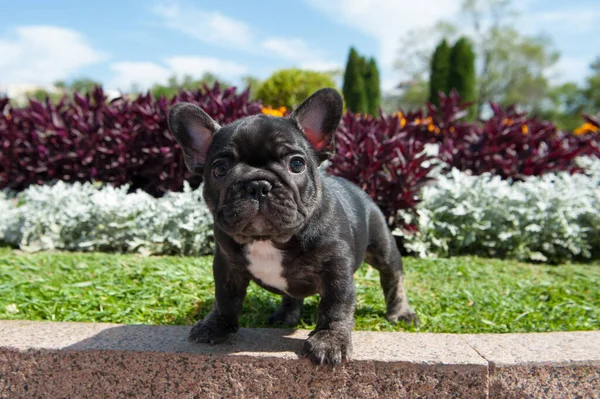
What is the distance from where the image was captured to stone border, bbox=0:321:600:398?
9.60 feet

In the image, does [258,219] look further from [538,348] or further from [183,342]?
[538,348]

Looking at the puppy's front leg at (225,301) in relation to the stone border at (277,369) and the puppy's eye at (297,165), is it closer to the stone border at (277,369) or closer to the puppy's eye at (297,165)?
the stone border at (277,369)

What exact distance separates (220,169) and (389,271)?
169 centimetres

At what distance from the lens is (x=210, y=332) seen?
10.3 ft

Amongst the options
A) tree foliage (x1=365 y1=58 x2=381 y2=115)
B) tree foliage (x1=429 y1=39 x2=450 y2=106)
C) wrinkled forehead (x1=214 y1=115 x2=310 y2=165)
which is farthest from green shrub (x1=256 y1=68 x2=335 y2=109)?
tree foliage (x1=429 y1=39 x2=450 y2=106)

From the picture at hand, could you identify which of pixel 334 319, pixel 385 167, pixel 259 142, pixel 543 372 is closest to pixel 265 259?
pixel 334 319

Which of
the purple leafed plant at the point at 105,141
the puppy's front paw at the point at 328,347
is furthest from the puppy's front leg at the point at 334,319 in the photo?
the purple leafed plant at the point at 105,141

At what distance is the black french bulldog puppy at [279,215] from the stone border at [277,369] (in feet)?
0.55

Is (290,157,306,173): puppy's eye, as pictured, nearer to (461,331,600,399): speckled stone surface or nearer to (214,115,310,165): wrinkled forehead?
(214,115,310,165): wrinkled forehead

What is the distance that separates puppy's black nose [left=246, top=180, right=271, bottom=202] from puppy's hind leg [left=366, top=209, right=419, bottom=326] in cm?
144

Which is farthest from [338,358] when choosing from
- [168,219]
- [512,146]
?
[512,146]

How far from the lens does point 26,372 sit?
10.2 ft

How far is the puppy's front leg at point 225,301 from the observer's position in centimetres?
318

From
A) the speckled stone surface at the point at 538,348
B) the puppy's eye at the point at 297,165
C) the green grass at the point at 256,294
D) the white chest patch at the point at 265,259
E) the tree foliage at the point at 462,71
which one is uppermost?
the tree foliage at the point at 462,71
